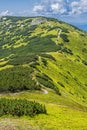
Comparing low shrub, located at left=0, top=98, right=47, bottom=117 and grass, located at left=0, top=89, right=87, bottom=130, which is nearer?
grass, located at left=0, top=89, right=87, bottom=130

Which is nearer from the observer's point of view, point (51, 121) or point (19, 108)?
point (51, 121)

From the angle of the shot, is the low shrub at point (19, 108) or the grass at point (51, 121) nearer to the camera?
the grass at point (51, 121)

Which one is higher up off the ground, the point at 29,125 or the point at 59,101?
the point at 29,125

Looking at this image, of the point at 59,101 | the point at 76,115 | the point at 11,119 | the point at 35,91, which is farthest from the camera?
the point at 35,91

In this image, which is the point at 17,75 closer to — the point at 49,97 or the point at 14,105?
the point at 49,97

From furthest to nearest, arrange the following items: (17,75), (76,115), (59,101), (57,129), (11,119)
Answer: (17,75)
(59,101)
(76,115)
(11,119)
(57,129)

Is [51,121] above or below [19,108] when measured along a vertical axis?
below

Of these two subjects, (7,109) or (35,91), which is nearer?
(7,109)

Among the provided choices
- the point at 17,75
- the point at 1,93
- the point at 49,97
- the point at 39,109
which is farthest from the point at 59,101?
the point at 39,109

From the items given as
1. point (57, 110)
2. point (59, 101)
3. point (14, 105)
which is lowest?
point (59, 101)

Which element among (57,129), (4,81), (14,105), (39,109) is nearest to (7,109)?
(14,105)
